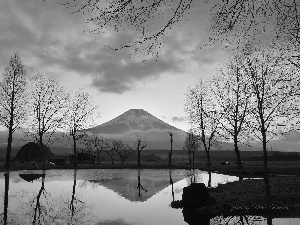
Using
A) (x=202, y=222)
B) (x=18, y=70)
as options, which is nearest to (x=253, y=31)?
(x=202, y=222)

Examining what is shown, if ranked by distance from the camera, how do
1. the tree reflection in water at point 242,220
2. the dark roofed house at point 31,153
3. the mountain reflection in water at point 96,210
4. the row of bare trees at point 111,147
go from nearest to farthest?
the tree reflection in water at point 242,220, the mountain reflection in water at point 96,210, the dark roofed house at point 31,153, the row of bare trees at point 111,147

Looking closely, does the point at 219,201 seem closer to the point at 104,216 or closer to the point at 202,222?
the point at 202,222

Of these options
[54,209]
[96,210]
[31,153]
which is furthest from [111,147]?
[96,210]

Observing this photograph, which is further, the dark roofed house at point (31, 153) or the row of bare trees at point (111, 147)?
the row of bare trees at point (111, 147)

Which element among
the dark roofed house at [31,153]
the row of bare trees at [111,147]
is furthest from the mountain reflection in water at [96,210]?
the dark roofed house at [31,153]

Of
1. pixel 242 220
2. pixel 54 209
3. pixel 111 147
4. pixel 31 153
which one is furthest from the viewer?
pixel 111 147

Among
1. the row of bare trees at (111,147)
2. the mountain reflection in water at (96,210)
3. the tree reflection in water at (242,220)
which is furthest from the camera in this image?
the row of bare trees at (111,147)

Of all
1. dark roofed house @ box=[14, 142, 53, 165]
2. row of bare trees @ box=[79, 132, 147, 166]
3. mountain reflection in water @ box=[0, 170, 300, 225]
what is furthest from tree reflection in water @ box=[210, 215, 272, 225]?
dark roofed house @ box=[14, 142, 53, 165]

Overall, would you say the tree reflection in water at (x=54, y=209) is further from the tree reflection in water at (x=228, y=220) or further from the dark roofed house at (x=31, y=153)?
the dark roofed house at (x=31, y=153)

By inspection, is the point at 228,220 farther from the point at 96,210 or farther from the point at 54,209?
the point at 54,209

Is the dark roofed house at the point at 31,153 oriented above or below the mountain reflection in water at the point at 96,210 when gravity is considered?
above

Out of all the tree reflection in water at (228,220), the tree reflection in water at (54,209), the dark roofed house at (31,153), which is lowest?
the tree reflection in water at (228,220)

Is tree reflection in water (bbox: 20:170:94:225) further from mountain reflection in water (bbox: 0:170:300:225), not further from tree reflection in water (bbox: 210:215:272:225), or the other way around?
tree reflection in water (bbox: 210:215:272:225)

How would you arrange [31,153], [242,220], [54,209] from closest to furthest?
[242,220] → [54,209] → [31,153]
